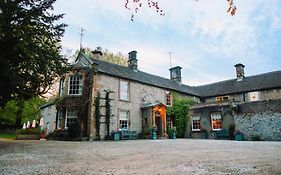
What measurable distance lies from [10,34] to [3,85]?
233 centimetres

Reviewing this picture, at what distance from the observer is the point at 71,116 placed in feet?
60.4

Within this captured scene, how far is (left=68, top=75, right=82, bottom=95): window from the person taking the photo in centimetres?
1884

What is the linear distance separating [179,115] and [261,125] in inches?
333

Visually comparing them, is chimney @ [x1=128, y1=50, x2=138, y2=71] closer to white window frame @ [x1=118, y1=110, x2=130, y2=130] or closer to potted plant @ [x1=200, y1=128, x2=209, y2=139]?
white window frame @ [x1=118, y1=110, x2=130, y2=130]

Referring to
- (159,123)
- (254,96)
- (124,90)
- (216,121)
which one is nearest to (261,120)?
(216,121)

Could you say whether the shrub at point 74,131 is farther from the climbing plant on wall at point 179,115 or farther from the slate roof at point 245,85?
the slate roof at point 245,85

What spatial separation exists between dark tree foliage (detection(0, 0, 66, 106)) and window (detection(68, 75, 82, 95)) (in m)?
7.92

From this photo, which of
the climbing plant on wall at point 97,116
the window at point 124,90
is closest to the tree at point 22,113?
the climbing plant on wall at point 97,116

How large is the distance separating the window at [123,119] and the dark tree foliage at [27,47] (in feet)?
31.8

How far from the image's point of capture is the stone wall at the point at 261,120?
1800cm

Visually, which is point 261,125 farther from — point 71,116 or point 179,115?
point 71,116

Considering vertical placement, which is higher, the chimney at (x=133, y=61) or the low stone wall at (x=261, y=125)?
the chimney at (x=133, y=61)

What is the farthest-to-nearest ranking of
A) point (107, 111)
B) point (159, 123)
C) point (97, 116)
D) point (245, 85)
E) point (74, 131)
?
point (245, 85), point (159, 123), point (107, 111), point (97, 116), point (74, 131)

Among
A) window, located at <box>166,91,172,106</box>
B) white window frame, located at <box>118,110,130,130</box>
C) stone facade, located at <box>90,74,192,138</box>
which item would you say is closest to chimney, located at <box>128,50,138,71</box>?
stone facade, located at <box>90,74,192,138</box>
